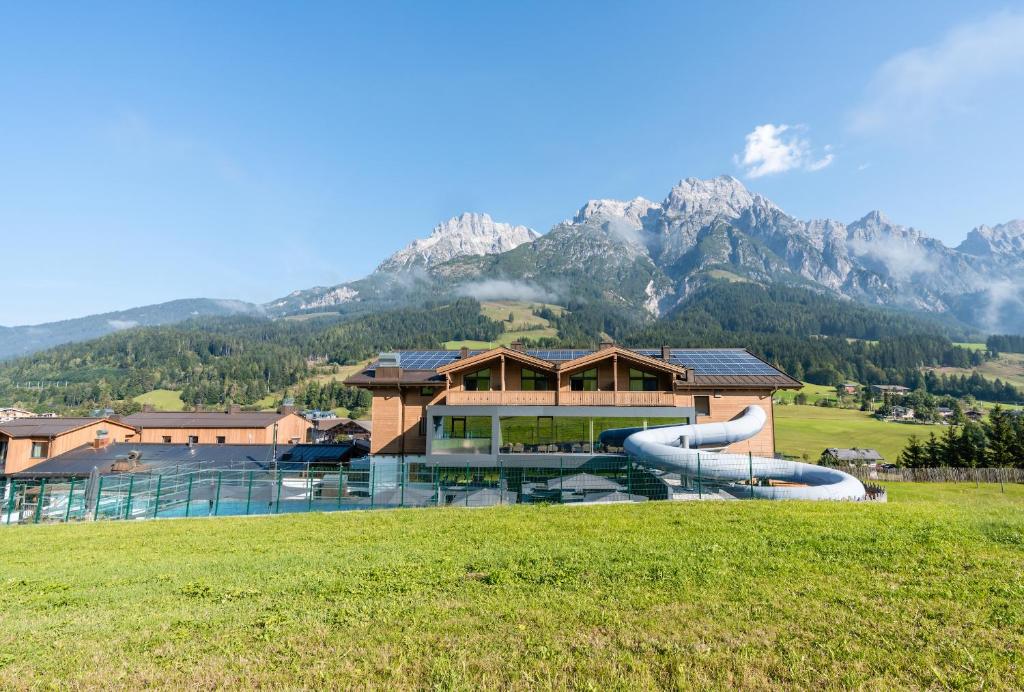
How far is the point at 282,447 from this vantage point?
45.0m

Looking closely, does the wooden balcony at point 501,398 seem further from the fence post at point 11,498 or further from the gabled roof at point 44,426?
the gabled roof at point 44,426

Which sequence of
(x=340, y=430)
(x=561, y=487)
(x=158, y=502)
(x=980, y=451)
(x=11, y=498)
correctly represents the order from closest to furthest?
(x=561, y=487) < (x=158, y=502) < (x=11, y=498) < (x=980, y=451) < (x=340, y=430)

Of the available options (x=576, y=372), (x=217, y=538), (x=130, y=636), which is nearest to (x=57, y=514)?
(x=217, y=538)

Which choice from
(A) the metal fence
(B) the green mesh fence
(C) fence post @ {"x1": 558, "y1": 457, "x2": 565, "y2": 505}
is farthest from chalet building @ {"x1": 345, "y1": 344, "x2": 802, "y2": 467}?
(A) the metal fence

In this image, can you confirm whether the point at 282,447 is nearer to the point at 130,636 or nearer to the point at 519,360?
the point at 519,360

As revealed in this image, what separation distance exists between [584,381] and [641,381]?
360 cm

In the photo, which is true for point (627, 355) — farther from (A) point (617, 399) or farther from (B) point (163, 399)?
(B) point (163, 399)

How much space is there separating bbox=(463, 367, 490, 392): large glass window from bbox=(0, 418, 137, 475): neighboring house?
38202 mm

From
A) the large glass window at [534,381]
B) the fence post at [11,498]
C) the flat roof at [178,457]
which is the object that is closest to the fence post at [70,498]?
the fence post at [11,498]

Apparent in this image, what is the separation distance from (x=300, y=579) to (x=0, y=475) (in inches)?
2041

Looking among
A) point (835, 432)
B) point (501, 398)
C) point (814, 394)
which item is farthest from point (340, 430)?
point (814, 394)

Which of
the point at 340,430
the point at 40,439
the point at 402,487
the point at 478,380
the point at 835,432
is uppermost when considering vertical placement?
the point at 478,380

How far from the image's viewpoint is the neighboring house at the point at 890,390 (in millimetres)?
175500

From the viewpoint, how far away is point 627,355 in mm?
32750
